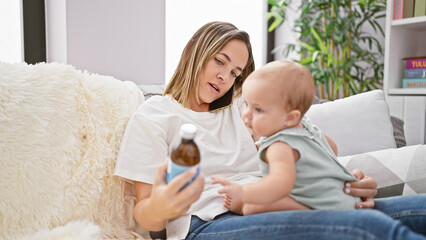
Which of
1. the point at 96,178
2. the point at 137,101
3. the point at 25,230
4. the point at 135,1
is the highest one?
the point at 135,1

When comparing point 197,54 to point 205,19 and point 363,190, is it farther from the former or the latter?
point 205,19

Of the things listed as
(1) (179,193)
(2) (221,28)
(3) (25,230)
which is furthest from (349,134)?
(3) (25,230)

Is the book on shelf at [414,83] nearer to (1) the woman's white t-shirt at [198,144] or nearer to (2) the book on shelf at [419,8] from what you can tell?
(2) the book on shelf at [419,8]

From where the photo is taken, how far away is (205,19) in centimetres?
315

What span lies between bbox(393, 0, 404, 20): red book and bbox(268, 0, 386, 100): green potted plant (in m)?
0.23

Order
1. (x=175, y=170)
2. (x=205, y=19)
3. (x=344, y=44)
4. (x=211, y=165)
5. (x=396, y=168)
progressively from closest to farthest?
1. (x=175, y=170)
2. (x=211, y=165)
3. (x=396, y=168)
4. (x=344, y=44)
5. (x=205, y=19)

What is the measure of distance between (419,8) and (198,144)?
6.42 ft

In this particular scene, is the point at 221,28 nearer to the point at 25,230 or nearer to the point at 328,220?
the point at 328,220

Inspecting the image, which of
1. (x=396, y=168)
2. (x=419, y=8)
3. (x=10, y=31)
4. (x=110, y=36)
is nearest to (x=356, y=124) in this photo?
(x=396, y=168)

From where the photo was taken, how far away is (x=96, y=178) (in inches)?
44.5

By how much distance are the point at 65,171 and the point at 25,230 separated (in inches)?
7.3

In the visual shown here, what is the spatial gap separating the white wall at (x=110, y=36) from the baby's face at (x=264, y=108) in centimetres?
146

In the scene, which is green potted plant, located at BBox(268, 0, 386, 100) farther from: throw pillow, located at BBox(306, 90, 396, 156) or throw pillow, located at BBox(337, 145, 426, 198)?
throw pillow, located at BBox(337, 145, 426, 198)

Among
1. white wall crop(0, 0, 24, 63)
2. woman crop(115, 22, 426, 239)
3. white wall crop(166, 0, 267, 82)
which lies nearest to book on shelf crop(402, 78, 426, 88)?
white wall crop(166, 0, 267, 82)
